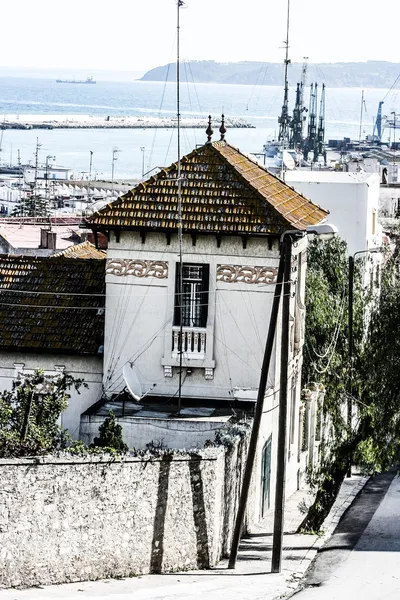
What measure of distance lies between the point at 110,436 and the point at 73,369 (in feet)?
12.1

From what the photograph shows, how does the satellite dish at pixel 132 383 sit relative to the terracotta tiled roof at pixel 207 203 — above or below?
below

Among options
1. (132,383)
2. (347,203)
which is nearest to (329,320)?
(347,203)

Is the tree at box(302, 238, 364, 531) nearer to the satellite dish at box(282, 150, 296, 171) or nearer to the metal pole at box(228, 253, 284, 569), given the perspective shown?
the metal pole at box(228, 253, 284, 569)

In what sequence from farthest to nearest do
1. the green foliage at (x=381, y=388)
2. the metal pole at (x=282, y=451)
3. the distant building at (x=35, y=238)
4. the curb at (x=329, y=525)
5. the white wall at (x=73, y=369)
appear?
the distant building at (x=35, y=238) < the green foliage at (x=381, y=388) < the white wall at (x=73, y=369) < the curb at (x=329, y=525) < the metal pole at (x=282, y=451)

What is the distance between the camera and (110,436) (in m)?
23.8

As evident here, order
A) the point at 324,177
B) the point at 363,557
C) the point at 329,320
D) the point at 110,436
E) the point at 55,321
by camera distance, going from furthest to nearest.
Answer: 1. the point at 324,177
2. the point at 329,320
3. the point at 55,321
4. the point at 363,557
5. the point at 110,436

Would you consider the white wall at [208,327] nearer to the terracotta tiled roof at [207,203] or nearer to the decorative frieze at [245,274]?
the decorative frieze at [245,274]

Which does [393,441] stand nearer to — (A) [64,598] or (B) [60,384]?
(B) [60,384]

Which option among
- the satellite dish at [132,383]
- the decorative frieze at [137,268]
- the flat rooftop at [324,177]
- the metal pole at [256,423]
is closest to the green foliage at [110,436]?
the satellite dish at [132,383]

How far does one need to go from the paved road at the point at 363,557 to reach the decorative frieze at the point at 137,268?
6.23 metres

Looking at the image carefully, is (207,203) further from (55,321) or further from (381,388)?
(381,388)

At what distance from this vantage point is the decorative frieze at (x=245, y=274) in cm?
2641

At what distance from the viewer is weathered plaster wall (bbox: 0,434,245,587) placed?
1903cm

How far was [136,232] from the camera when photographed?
2670 centimetres
